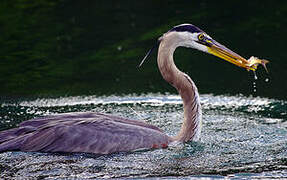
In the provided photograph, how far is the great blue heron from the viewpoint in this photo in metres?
8.07

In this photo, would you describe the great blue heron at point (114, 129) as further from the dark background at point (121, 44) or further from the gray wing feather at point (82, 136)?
the dark background at point (121, 44)

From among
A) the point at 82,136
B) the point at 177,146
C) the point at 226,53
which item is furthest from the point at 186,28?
the point at 82,136

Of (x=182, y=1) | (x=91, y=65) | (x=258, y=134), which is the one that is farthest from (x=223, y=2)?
(x=258, y=134)

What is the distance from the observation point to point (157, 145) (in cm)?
Answer: 827

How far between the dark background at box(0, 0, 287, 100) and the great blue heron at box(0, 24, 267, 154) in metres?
2.50

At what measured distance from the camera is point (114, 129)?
27.0 ft

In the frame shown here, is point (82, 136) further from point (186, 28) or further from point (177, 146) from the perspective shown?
point (186, 28)

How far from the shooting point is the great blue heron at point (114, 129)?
8070 mm

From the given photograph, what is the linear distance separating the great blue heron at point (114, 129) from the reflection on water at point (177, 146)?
4.5 inches

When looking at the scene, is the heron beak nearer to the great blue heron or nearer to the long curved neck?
the great blue heron

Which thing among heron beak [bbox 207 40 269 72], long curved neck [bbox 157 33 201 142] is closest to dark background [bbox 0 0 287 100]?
heron beak [bbox 207 40 269 72]

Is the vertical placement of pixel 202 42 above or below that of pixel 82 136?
above

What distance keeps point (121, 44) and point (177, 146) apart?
6.44 meters

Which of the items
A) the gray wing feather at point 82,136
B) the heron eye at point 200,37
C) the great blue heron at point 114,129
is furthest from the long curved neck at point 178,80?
the gray wing feather at point 82,136
